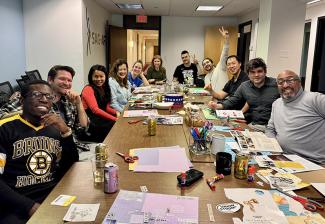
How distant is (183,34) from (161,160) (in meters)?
7.82

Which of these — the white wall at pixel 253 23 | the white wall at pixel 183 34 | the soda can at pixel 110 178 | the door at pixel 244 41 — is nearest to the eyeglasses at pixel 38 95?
the soda can at pixel 110 178

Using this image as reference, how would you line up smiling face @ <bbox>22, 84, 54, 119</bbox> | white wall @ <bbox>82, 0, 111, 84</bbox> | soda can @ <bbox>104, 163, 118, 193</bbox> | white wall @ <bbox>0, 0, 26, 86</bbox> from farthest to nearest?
white wall @ <bbox>82, 0, 111, 84</bbox>, white wall @ <bbox>0, 0, 26, 86</bbox>, smiling face @ <bbox>22, 84, 54, 119</bbox>, soda can @ <bbox>104, 163, 118, 193</bbox>

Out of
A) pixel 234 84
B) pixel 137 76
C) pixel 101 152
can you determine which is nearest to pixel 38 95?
pixel 101 152

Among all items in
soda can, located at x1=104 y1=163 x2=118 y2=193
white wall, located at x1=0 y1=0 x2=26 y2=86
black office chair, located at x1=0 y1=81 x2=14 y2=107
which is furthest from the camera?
white wall, located at x1=0 y1=0 x2=26 y2=86

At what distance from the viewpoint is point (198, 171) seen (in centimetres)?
142

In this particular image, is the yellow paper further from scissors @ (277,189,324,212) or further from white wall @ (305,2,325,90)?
white wall @ (305,2,325,90)

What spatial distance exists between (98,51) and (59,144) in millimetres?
5792

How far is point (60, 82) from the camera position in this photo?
2180 millimetres

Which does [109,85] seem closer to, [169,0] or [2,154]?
[2,154]

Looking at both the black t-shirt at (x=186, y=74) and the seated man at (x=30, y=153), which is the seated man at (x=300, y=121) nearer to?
the seated man at (x=30, y=153)

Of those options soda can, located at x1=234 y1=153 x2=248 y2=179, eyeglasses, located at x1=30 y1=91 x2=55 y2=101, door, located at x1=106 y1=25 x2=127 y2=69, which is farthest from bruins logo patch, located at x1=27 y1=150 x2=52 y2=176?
door, located at x1=106 y1=25 x2=127 y2=69

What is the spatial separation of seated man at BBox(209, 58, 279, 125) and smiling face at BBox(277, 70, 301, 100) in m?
0.60

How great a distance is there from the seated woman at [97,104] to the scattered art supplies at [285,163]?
5.96 ft

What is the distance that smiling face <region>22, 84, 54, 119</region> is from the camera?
5.02 ft
